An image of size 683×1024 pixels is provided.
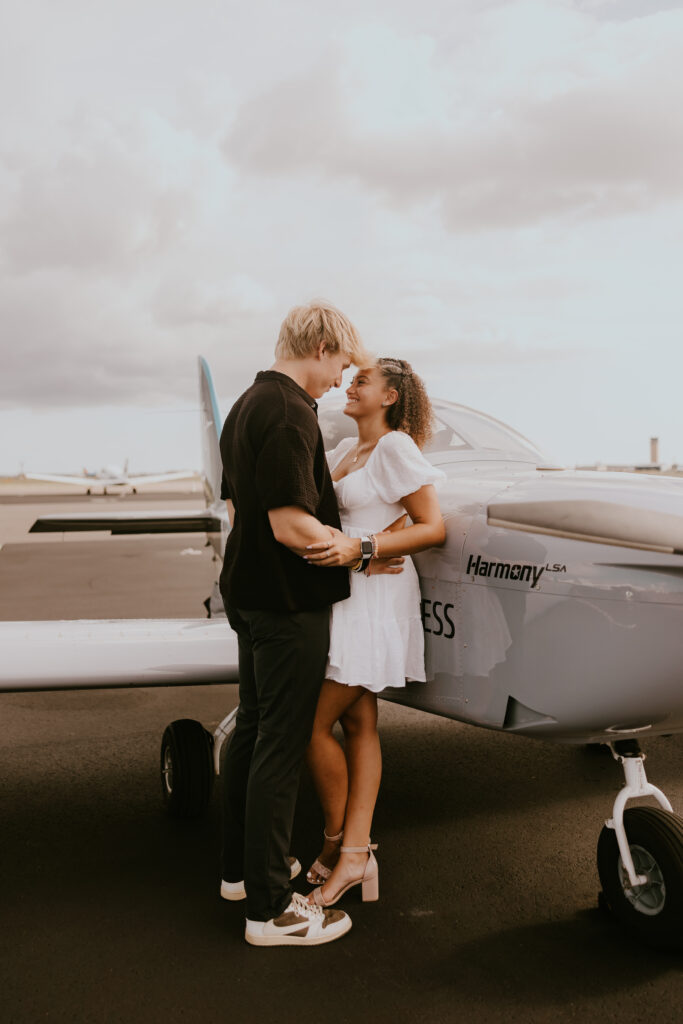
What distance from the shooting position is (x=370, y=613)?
2.70 m

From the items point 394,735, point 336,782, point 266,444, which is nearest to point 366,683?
point 336,782

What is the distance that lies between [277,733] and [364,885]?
753 mm

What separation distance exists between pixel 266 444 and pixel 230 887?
1554mm

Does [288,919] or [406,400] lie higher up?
[406,400]

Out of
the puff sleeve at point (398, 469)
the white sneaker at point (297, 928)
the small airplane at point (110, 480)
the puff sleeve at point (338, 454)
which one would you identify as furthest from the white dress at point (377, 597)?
the small airplane at point (110, 480)

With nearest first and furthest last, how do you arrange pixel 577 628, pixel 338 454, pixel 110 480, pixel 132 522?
pixel 577 628 → pixel 338 454 → pixel 132 522 → pixel 110 480

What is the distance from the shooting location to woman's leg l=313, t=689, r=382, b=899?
2.79 meters

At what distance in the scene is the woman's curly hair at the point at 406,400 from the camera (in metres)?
2.80

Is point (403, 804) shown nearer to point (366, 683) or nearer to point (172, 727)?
point (172, 727)

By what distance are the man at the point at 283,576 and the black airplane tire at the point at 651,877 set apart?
Answer: 0.86 meters

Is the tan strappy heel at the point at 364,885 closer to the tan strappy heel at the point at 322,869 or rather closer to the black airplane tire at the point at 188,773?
the tan strappy heel at the point at 322,869

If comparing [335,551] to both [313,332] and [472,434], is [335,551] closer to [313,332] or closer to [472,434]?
[313,332]

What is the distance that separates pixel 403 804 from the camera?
3941mm

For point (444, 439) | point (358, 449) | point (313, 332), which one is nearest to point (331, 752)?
point (358, 449)
